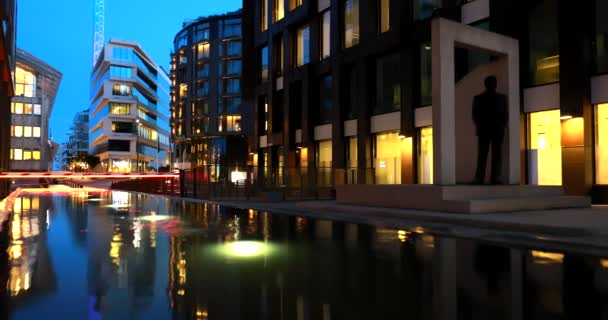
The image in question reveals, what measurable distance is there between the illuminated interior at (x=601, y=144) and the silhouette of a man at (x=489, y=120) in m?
4.78

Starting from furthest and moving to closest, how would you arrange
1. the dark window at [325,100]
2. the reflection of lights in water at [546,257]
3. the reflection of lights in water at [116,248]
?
the dark window at [325,100], the reflection of lights in water at [116,248], the reflection of lights in water at [546,257]

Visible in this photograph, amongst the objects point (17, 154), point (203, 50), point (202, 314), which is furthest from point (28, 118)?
point (202, 314)

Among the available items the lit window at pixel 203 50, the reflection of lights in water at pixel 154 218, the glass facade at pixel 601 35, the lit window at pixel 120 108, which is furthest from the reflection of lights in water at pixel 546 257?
the lit window at pixel 120 108

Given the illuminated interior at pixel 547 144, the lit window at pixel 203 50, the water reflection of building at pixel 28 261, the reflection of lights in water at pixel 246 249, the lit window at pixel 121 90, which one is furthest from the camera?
the lit window at pixel 121 90

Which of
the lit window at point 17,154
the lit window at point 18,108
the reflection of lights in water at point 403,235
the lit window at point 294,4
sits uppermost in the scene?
the lit window at point 294,4

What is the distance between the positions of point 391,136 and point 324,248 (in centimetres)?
2005

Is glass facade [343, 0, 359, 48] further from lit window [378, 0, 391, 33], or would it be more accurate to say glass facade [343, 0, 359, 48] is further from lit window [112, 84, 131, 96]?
lit window [112, 84, 131, 96]

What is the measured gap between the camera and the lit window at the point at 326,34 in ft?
111

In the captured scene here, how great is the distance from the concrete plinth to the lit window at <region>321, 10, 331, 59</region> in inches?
710

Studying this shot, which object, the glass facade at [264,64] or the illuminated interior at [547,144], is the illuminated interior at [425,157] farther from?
the glass facade at [264,64]

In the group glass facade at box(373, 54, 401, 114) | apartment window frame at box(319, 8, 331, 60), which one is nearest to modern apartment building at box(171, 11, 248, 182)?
apartment window frame at box(319, 8, 331, 60)

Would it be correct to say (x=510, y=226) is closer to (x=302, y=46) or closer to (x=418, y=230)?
(x=418, y=230)

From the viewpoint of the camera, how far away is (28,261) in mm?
7496

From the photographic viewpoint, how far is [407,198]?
15766 mm
